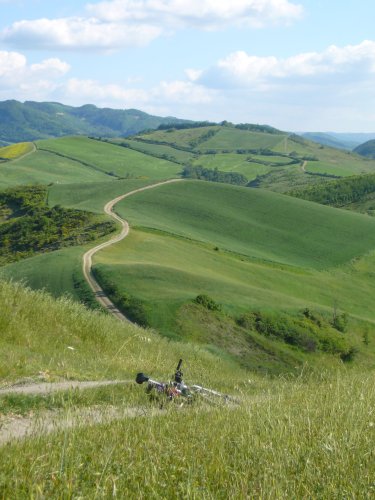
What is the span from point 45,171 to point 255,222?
3476 inches

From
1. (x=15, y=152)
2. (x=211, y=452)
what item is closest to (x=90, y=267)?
(x=211, y=452)

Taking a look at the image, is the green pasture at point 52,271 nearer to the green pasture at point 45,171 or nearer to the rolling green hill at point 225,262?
the rolling green hill at point 225,262

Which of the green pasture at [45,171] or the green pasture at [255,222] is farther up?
the green pasture at [255,222]

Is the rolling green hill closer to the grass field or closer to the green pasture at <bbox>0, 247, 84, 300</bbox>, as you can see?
the green pasture at <bbox>0, 247, 84, 300</bbox>

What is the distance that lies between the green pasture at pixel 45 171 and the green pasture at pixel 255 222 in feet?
157

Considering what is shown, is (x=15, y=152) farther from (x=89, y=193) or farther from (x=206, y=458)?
(x=206, y=458)

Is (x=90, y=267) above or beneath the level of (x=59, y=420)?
beneath

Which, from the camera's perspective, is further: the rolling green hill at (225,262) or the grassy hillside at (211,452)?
the rolling green hill at (225,262)

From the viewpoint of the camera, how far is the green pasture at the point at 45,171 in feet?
474

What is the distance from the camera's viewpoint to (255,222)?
304ft

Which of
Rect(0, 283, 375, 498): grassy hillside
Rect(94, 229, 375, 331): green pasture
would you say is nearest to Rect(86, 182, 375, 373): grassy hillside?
Rect(94, 229, 375, 331): green pasture

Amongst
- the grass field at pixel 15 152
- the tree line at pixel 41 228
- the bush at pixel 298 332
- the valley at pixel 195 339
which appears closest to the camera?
the valley at pixel 195 339

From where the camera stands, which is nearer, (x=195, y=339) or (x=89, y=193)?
(x=195, y=339)

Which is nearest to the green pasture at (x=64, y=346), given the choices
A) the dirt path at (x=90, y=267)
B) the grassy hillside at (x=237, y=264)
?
the grassy hillside at (x=237, y=264)
